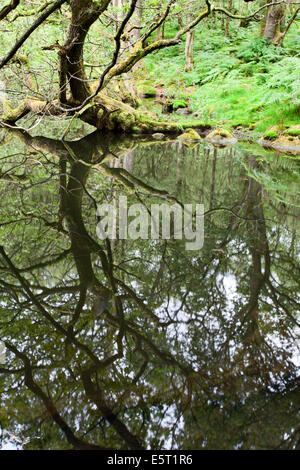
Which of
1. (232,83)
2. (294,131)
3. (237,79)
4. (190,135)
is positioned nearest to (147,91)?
(237,79)

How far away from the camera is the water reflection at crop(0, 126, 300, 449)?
1.41 metres

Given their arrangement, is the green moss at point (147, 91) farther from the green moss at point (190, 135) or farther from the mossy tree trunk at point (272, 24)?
the green moss at point (190, 135)

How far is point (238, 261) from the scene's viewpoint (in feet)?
9.21

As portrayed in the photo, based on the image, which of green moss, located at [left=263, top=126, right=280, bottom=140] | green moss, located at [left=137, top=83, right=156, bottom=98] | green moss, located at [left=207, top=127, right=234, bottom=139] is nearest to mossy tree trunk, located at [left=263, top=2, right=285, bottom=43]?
green moss, located at [left=137, top=83, right=156, bottom=98]

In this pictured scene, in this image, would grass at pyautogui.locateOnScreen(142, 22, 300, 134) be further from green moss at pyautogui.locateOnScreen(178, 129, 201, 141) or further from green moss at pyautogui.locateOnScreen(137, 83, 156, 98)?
green moss at pyautogui.locateOnScreen(178, 129, 201, 141)

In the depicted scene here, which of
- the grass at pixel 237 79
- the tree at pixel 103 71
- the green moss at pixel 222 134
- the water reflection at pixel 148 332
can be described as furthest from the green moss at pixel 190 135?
the water reflection at pixel 148 332

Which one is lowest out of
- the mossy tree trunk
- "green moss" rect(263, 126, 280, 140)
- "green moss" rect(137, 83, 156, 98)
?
"green moss" rect(263, 126, 280, 140)

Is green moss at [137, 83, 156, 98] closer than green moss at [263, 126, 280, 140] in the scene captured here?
No

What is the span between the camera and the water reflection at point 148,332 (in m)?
1.41

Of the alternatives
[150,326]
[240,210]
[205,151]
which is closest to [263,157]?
[205,151]

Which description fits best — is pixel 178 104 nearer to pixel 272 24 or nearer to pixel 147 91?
pixel 147 91

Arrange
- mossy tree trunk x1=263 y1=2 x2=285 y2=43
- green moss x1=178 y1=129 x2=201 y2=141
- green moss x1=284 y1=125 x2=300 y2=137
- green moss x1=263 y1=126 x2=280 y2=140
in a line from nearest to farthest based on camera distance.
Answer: green moss x1=284 y1=125 x2=300 y2=137 → green moss x1=263 y1=126 x2=280 y2=140 → green moss x1=178 y1=129 x2=201 y2=141 → mossy tree trunk x1=263 y1=2 x2=285 y2=43

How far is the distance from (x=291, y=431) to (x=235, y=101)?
42.2 ft

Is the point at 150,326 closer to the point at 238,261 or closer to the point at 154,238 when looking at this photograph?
the point at 238,261
